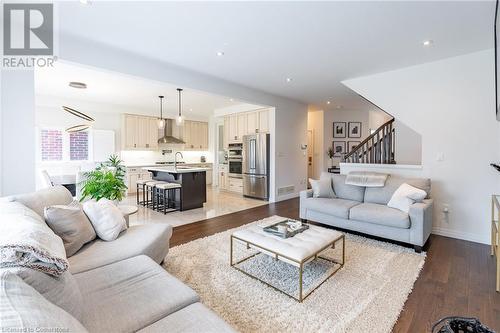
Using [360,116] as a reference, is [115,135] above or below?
below

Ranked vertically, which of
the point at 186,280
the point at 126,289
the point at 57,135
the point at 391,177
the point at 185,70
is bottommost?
the point at 186,280

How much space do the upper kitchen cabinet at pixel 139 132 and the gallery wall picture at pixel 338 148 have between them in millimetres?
5980

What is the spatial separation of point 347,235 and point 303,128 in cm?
399

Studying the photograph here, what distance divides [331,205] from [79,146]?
6677 mm

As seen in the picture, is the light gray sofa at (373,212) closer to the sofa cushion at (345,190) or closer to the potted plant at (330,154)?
the sofa cushion at (345,190)

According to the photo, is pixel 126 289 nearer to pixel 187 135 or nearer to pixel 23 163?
pixel 23 163

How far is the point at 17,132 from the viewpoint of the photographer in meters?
2.62

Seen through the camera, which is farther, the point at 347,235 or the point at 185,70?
the point at 185,70

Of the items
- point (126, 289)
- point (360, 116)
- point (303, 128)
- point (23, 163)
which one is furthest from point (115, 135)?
point (360, 116)

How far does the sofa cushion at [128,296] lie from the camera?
46.5 inches

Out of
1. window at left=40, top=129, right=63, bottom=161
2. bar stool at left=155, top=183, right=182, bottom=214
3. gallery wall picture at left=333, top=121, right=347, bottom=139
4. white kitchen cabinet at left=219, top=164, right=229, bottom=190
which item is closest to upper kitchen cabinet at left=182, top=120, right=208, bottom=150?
white kitchen cabinet at left=219, top=164, right=229, bottom=190

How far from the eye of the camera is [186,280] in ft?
7.63

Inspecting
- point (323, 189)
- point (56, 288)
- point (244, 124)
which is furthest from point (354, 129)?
point (56, 288)

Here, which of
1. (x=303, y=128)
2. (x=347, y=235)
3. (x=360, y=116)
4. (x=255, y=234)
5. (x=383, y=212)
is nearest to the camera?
(x=255, y=234)
